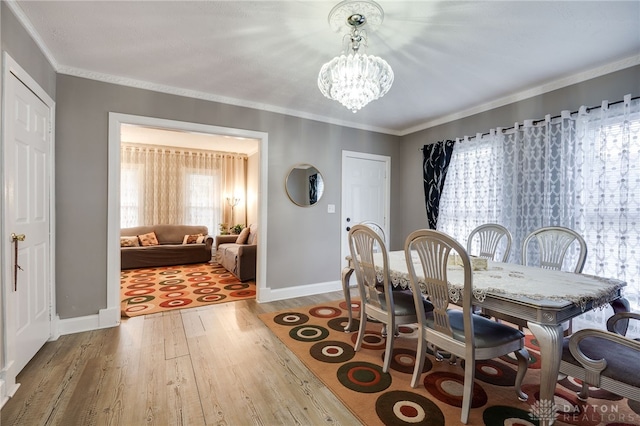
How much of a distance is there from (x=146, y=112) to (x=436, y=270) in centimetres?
311

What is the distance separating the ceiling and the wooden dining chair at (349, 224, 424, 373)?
150cm

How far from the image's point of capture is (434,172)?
404cm

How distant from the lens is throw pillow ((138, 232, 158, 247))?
→ 5.42 meters

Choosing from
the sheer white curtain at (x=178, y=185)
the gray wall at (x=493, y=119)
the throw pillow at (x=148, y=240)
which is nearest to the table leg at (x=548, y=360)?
the gray wall at (x=493, y=119)

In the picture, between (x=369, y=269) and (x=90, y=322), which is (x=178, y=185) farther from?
(x=369, y=269)

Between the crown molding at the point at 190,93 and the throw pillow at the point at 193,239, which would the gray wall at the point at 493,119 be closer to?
the crown molding at the point at 190,93

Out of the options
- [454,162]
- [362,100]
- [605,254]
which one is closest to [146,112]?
[362,100]

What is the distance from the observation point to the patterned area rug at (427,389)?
154 centimetres

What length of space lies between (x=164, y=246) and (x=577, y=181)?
6116mm

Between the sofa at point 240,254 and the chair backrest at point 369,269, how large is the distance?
2.42 m

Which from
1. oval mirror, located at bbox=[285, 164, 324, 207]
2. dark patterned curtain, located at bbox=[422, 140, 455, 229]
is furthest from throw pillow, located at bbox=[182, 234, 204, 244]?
dark patterned curtain, located at bbox=[422, 140, 455, 229]

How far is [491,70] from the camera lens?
2615 mm

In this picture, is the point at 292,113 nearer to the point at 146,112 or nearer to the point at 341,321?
the point at 146,112

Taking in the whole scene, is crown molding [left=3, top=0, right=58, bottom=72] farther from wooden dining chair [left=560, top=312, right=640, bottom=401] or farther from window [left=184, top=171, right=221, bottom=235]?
window [left=184, top=171, right=221, bottom=235]
